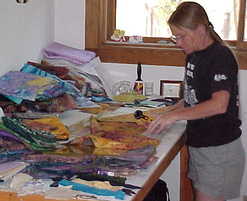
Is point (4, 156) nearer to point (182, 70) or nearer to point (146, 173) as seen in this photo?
point (146, 173)

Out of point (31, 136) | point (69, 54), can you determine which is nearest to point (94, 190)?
point (31, 136)

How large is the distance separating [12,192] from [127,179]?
1.07 ft

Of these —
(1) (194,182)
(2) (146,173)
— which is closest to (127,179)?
(2) (146,173)

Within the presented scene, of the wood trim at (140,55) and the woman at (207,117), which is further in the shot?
the wood trim at (140,55)

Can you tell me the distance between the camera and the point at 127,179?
1.48m

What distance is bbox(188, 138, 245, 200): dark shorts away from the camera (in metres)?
A: 2.05

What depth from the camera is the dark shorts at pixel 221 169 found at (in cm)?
205

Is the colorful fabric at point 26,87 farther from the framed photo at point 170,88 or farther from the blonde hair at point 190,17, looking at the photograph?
the framed photo at point 170,88

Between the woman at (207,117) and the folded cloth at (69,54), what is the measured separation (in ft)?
2.75

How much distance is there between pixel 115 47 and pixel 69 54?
274 mm

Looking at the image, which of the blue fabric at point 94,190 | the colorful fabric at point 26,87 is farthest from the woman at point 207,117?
the blue fabric at point 94,190

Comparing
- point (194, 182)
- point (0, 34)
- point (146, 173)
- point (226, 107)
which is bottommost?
point (194, 182)

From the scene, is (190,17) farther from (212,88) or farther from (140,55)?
(140,55)

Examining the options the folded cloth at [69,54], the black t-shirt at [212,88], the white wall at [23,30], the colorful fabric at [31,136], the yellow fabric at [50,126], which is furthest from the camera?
the folded cloth at [69,54]
